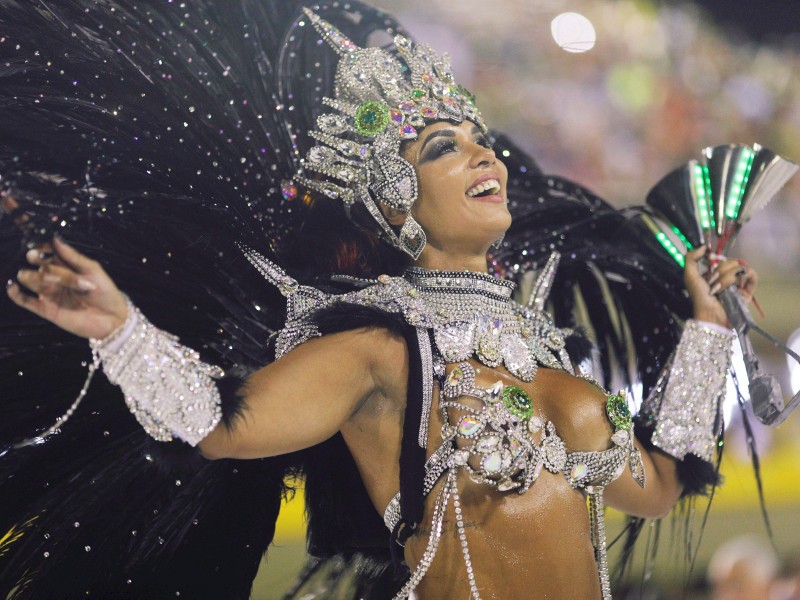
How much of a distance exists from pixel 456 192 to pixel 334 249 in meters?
0.27

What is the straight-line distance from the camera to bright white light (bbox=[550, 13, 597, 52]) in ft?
11.8

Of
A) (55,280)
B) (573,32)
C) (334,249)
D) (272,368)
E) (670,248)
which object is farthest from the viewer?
(573,32)

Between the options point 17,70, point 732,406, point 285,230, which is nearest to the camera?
point 17,70

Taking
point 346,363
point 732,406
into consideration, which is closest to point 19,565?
point 346,363

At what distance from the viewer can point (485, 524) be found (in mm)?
1529

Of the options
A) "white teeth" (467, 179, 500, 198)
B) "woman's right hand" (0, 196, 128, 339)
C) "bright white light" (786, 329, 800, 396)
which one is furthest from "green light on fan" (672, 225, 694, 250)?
"bright white light" (786, 329, 800, 396)

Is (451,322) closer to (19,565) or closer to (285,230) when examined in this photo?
(285,230)

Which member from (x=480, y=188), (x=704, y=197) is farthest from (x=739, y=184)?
(x=480, y=188)

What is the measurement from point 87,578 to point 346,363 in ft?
1.86

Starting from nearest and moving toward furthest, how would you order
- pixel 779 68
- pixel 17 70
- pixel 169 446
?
pixel 169 446
pixel 17 70
pixel 779 68

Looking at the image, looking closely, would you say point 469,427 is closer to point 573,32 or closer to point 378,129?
point 378,129

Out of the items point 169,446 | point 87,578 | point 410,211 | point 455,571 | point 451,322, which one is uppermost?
point 410,211

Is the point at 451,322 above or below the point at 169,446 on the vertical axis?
above

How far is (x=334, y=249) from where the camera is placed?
1.80m
